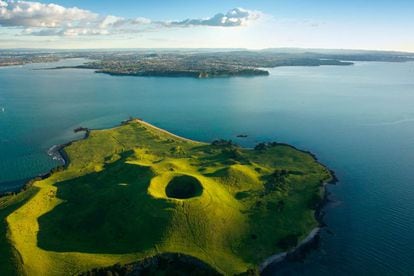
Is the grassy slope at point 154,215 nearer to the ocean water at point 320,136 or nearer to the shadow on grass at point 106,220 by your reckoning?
the shadow on grass at point 106,220

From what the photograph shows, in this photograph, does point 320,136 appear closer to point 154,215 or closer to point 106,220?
point 154,215

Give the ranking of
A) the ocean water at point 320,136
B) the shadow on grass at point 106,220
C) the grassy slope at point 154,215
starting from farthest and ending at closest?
1. the ocean water at point 320,136
2. the shadow on grass at point 106,220
3. the grassy slope at point 154,215

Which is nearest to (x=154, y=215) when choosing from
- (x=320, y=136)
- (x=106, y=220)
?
(x=106, y=220)

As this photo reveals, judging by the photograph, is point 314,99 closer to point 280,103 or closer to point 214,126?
point 280,103

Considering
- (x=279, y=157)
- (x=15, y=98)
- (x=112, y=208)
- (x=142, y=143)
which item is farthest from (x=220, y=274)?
(x=15, y=98)

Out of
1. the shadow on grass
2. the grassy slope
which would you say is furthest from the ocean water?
the shadow on grass

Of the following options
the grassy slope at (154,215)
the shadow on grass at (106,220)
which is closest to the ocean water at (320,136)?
the grassy slope at (154,215)
